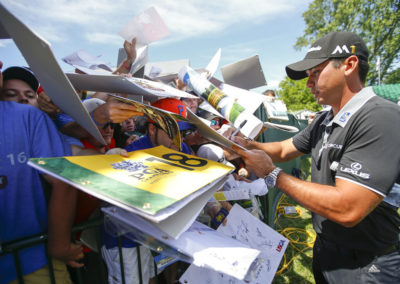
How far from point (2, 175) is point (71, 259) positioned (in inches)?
19.9

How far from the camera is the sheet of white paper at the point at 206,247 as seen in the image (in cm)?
78

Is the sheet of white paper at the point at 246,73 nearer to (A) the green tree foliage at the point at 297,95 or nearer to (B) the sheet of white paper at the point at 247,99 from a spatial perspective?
(B) the sheet of white paper at the point at 247,99

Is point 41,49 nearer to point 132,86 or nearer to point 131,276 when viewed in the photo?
point 132,86

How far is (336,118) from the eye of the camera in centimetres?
165

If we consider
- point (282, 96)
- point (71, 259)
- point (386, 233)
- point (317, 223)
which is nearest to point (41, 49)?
point (71, 259)

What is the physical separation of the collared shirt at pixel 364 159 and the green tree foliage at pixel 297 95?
2845 cm

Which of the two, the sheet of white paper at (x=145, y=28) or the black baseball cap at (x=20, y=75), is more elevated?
the sheet of white paper at (x=145, y=28)

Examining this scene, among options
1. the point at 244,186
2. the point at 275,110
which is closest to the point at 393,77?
the point at 275,110

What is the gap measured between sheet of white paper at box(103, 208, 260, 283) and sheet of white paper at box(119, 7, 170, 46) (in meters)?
1.52

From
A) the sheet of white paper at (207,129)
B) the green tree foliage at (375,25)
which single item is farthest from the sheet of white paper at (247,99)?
the green tree foliage at (375,25)

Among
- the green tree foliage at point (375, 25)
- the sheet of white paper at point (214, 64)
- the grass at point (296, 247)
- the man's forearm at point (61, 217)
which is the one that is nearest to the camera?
the man's forearm at point (61, 217)

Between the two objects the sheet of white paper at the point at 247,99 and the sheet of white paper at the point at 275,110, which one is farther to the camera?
the sheet of white paper at the point at 275,110

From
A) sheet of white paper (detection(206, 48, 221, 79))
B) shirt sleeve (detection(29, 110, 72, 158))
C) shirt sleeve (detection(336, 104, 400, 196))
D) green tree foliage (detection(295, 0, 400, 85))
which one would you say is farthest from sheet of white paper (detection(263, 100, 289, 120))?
green tree foliage (detection(295, 0, 400, 85))

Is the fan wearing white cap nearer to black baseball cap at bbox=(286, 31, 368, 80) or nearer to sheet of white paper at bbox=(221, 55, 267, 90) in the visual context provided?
black baseball cap at bbox=(286, 31, 368, 80)
